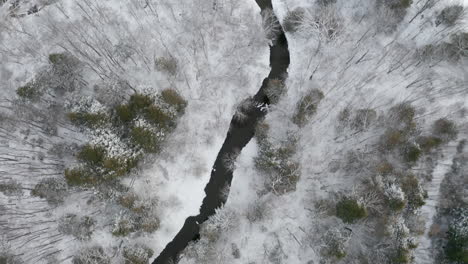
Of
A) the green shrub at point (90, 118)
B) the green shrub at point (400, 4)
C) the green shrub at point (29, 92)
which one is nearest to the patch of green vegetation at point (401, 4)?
the green shrub at point (400, 4)

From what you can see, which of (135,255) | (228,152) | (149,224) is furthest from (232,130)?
(135,255)

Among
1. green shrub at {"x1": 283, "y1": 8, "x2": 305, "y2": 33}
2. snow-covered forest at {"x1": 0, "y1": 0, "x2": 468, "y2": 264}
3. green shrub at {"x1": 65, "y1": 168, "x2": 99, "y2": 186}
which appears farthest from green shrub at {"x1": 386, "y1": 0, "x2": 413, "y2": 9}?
green shrub at {"x1": 65, "y1": 168, "x2": 99, "y2": 186}

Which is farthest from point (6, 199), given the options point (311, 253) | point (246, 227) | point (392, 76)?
point (392, 76)

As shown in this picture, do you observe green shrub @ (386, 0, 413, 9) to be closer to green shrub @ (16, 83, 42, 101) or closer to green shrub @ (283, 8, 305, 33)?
green shrub @ (283, 8, 305, 33)

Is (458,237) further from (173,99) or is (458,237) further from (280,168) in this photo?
(173,99)

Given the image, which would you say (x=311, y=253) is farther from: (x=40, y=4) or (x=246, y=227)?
(x=40, y=4)
